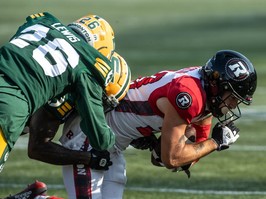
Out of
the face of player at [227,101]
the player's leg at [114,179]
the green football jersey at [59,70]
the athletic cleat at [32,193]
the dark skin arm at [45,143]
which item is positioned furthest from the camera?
the player's leg at [114,179]

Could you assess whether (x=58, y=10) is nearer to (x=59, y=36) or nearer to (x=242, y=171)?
(x=242, y=171)

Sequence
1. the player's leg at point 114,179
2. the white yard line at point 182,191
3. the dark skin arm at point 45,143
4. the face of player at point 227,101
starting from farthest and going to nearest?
the white yard line at point 182,191
the player's leg at point 114,179
the dark skin arm at point 45,143
the face of player at point 227,101

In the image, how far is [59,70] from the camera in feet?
22.1

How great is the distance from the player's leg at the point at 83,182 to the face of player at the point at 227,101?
43.0 inches

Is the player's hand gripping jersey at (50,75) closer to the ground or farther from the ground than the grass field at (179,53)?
farther from the ground

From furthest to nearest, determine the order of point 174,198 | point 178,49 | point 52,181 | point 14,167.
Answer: point 178,49 < point 14,167 < point 52,181 < point 174,198

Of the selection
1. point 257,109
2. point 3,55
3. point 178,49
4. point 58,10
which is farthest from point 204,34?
point 3,55

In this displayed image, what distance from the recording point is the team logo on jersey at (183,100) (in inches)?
290

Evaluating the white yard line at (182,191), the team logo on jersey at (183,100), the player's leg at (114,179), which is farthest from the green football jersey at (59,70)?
the white yard line at (182,191)

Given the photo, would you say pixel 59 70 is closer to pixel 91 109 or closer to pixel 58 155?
pixel 91 109

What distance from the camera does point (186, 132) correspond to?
26.5 ft

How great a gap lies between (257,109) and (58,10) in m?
14.7

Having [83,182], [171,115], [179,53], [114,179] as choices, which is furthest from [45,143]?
[179,53]

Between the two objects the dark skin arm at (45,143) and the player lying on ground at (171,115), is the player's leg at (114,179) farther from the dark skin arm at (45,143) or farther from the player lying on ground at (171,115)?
the dark skin arm at (45,143)
